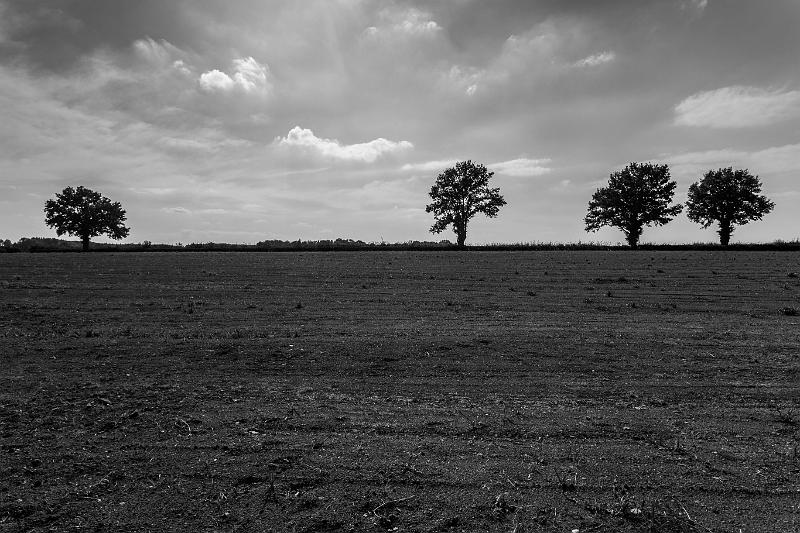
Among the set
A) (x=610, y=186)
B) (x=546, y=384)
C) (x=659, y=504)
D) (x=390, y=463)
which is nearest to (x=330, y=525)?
(x=390, y=463)

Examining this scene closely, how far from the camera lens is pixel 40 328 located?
12.4 meters

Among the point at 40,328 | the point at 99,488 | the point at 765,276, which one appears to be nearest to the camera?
the point at 99,488

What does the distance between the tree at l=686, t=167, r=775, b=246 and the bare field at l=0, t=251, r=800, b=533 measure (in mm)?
68233

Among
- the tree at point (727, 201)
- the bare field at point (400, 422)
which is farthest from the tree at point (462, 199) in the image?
the bare field at point (400, 422)

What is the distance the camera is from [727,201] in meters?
71.5

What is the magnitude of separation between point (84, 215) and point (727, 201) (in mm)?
93913

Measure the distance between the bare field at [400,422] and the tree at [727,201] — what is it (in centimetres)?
6823

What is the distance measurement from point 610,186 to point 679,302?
6378 cm

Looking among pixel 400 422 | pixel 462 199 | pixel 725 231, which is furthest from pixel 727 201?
pixel 400 422

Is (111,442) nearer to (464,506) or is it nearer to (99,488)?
(99,488)

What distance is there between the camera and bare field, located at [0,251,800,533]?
4375 mm

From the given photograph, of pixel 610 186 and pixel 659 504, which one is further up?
pixel 610 186

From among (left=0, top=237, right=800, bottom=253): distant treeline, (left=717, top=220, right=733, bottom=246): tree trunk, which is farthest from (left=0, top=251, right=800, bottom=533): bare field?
(left=717, top=220, right=733, bottom=246): tree trunk

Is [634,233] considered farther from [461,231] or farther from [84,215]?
[84,215]
